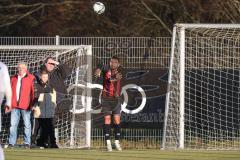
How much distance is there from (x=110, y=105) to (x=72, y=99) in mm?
2537

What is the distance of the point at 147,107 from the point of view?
1923 cm

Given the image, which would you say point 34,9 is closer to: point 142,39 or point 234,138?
point 142,39

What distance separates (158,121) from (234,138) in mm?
1849

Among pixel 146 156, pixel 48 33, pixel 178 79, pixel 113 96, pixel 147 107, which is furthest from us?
pixel 48 33

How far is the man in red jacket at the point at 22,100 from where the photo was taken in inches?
707

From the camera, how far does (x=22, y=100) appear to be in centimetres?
1798

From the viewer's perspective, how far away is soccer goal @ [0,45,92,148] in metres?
19.1

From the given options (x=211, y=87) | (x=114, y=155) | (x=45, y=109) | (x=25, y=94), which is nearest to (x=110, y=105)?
(x=114, y=155)

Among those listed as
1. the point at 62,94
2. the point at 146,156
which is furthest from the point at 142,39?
the point at 146,156

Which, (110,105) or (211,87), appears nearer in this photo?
(110,105)

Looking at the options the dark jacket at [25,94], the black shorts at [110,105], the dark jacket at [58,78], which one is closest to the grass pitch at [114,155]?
the black shorts at [110,105]

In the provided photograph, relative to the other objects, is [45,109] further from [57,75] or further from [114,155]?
[114,155]

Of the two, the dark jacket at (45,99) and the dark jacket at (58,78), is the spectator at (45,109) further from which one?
the dark jacket at (58,78)

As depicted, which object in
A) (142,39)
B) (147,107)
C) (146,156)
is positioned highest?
(142,39)
